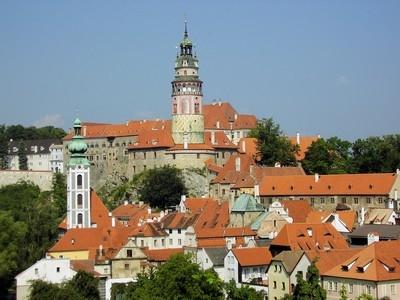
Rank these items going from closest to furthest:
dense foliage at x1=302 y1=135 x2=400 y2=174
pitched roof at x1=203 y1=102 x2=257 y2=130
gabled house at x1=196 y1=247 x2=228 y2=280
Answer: gabled house at x1=196 y1=247 x2=228 y2=280
dense foliage at x1=302 y1=135 x2=400 y2=174
pitched roof at x1=203 y1=102 x2=257 y2=130

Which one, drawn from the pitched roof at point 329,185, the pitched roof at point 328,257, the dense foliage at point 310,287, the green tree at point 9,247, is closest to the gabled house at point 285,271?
the pitched roof at point 328,257

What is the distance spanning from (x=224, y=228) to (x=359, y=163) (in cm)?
2597

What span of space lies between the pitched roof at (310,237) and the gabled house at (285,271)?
3305 mm

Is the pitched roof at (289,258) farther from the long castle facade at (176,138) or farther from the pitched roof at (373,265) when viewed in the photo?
the long castle facade at (176,138)

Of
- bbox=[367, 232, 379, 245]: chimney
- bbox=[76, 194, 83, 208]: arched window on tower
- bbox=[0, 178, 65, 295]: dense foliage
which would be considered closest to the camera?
bbox=[367, 232, 379, 245]: chimney

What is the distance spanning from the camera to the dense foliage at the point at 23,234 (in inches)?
2677

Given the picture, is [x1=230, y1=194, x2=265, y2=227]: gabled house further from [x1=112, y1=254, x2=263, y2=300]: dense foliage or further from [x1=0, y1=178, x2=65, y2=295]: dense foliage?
[x1=112, y1=254, x2=263, y2=300]: dense foliage

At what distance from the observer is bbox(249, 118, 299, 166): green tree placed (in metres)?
97.4

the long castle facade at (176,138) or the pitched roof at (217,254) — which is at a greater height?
the long castle facade at (176,138)

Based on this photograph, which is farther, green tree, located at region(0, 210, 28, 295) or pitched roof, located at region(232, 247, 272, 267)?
green tree, located at region(0, 210, 28, 295)

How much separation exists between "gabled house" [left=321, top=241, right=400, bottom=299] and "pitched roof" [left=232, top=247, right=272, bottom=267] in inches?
309

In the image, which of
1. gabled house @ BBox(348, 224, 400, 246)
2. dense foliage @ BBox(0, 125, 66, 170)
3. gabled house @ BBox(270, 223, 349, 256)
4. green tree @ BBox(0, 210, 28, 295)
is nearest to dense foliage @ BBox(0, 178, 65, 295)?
green tree @ BBox(0, 210, 28, 295)

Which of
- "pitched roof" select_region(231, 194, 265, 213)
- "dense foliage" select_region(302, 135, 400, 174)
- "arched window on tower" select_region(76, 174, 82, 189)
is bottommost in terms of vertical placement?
"pitched roof" select_region(231, 194, 265, 213)

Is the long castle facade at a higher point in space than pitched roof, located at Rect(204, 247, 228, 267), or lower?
higher
